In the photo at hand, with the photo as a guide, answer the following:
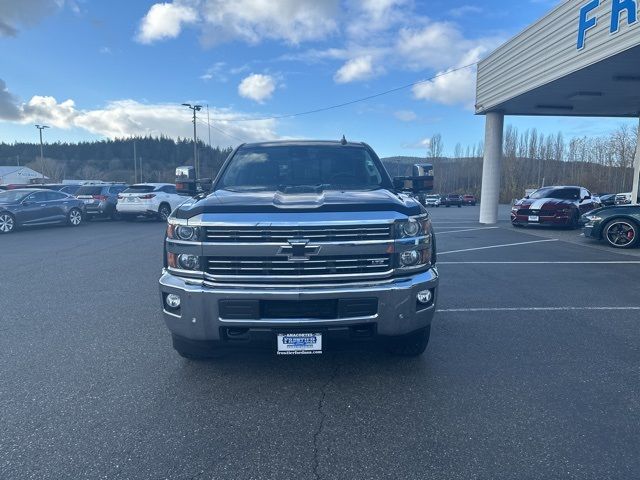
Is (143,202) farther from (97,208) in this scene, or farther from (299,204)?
(299,204)

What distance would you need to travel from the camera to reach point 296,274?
3.34 meters

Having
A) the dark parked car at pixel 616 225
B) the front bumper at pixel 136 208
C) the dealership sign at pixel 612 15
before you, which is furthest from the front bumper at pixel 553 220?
the front bumper at pixel 136 208

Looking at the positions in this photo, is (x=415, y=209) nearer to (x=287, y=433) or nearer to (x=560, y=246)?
(x=287, y=433)

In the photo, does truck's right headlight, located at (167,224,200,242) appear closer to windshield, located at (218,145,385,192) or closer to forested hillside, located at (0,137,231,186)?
windshield, located at (218,145,385,192)

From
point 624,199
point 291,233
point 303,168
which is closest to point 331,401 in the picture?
point 291,233

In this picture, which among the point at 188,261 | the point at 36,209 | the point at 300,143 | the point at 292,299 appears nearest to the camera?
the point at 292,299

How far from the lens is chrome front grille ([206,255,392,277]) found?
10.9 feet

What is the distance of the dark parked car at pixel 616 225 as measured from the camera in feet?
36.3

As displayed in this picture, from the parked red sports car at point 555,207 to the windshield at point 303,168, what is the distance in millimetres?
13293

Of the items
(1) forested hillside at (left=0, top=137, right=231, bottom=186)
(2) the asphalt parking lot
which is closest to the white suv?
(2) the asphalt parking lot

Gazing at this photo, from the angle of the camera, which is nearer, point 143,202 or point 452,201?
point 143,202

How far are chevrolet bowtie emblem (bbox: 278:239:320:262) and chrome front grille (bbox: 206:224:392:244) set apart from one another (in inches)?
1.6

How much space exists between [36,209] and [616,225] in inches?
731

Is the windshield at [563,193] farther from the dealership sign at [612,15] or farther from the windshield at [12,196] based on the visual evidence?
the windshield at [12,196]
